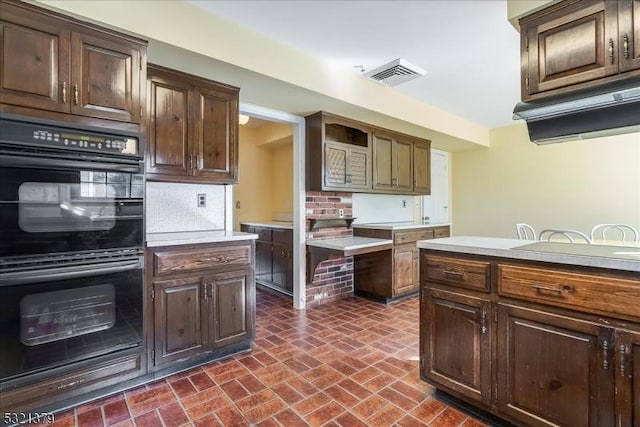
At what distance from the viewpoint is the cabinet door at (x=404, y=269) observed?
12.6 feet

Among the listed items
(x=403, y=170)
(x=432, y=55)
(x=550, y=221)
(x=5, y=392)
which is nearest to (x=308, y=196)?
(x=403, y=170)

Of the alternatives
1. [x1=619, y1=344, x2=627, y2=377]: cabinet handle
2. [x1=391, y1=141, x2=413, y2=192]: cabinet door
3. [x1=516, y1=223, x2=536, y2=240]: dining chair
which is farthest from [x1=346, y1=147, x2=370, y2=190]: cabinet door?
[x1=619, y1=344, x2=627, y2=377]: cabinet handle

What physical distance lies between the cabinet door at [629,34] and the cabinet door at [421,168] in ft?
9.84

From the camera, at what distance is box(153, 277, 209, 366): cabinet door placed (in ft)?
6.96

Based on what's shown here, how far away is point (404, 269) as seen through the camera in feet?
13.0

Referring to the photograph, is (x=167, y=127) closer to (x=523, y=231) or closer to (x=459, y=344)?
(x=459, y=344)

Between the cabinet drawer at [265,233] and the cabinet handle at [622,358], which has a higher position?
the cabinet drawer at [265,233]

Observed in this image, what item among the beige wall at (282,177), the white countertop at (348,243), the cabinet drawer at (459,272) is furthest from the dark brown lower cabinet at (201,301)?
the beige wall at (282,177)

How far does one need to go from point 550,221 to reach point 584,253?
3.98m

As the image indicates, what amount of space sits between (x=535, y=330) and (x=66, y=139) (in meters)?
2.54

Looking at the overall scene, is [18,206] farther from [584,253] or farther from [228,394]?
[584,253]

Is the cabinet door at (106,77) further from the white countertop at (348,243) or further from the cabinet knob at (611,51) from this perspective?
the cabinet knob at (611,51)

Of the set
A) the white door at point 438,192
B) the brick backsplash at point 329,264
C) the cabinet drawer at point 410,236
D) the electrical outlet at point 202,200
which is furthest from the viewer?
the white door at point 438,192

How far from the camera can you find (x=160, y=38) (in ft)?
6.54
